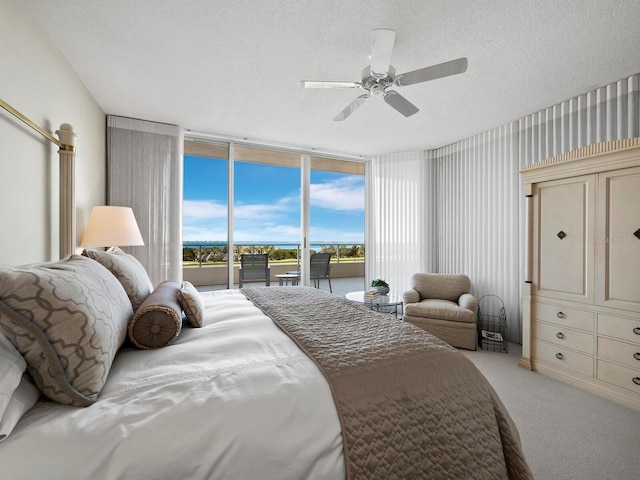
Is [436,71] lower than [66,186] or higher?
higher

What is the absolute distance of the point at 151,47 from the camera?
2.15 m

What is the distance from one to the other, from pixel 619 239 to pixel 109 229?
393 centimetres

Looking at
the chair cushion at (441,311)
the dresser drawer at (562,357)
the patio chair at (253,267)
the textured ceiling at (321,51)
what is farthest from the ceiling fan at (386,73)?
the patio chair at (253,267)

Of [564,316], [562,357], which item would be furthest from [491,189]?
[562,357]

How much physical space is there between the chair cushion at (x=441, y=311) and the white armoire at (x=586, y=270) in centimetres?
55

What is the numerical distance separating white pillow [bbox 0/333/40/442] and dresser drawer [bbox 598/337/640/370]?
129 inches

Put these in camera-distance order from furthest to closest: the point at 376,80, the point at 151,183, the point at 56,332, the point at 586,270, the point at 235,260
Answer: the point at 235,260, the point at 151,183, the point at 586,270, the point at 376,80, the point at 56,332

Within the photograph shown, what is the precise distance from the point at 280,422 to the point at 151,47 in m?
2.49

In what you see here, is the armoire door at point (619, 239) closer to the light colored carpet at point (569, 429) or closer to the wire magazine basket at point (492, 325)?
the light colored carpet at point (569, 429)

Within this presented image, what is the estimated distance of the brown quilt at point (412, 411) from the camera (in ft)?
3.22

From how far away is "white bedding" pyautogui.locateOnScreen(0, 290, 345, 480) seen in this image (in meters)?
0.75

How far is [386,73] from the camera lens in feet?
6.78

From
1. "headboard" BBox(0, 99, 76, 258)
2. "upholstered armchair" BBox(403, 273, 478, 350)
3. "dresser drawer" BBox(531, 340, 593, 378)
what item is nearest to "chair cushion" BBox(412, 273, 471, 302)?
"upholstered armchair" BBox(403, 273, 478, 350)

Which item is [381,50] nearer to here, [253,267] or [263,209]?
[253,267]
